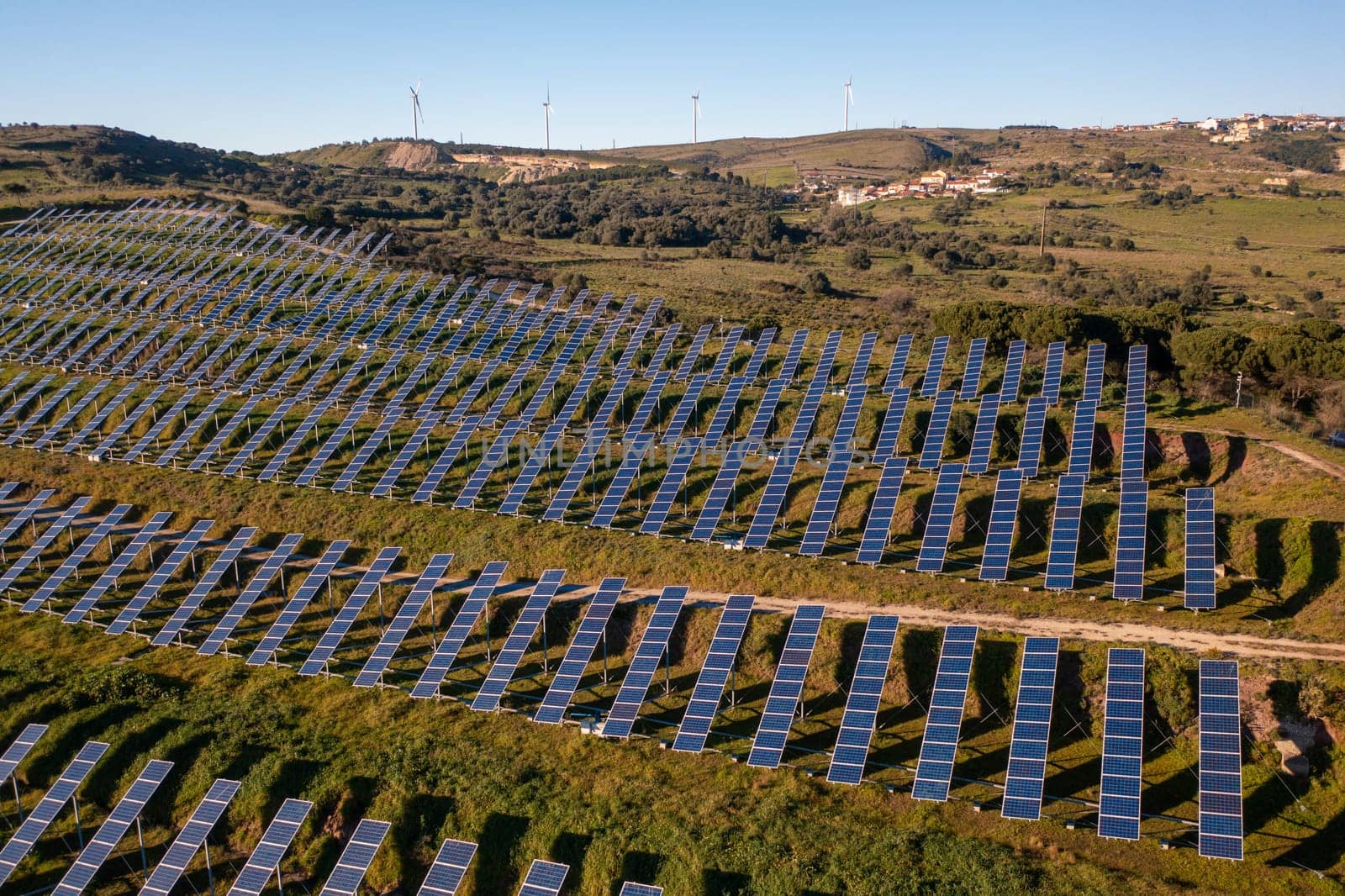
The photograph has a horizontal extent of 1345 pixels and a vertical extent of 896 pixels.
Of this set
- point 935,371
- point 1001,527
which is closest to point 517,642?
point 1001,527

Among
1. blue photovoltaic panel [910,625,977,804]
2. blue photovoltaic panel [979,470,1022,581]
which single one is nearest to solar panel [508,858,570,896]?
blue photovoltaic panel [910,625,977,804]

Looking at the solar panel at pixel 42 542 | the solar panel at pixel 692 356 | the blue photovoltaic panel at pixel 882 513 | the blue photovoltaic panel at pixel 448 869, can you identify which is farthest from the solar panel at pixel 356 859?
the solar panel at pixel 692 356

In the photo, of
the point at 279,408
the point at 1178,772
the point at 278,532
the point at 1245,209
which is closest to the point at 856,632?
the point at 1178,772

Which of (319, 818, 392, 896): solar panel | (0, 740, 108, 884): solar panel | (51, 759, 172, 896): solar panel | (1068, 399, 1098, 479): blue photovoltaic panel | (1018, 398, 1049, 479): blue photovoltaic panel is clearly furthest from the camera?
(1018, 398, 1049, 479): blue photovoltaic panel

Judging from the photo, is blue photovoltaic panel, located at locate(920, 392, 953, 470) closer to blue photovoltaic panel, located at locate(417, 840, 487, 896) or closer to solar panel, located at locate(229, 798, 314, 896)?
blue photovoltaic panel, located at locate(417, 840, 487, 896)

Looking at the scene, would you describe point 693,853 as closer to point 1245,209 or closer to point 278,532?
point 278,532

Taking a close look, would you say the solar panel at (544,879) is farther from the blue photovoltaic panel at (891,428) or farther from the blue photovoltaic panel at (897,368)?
the blue photovoltaic panel at (897,368)
